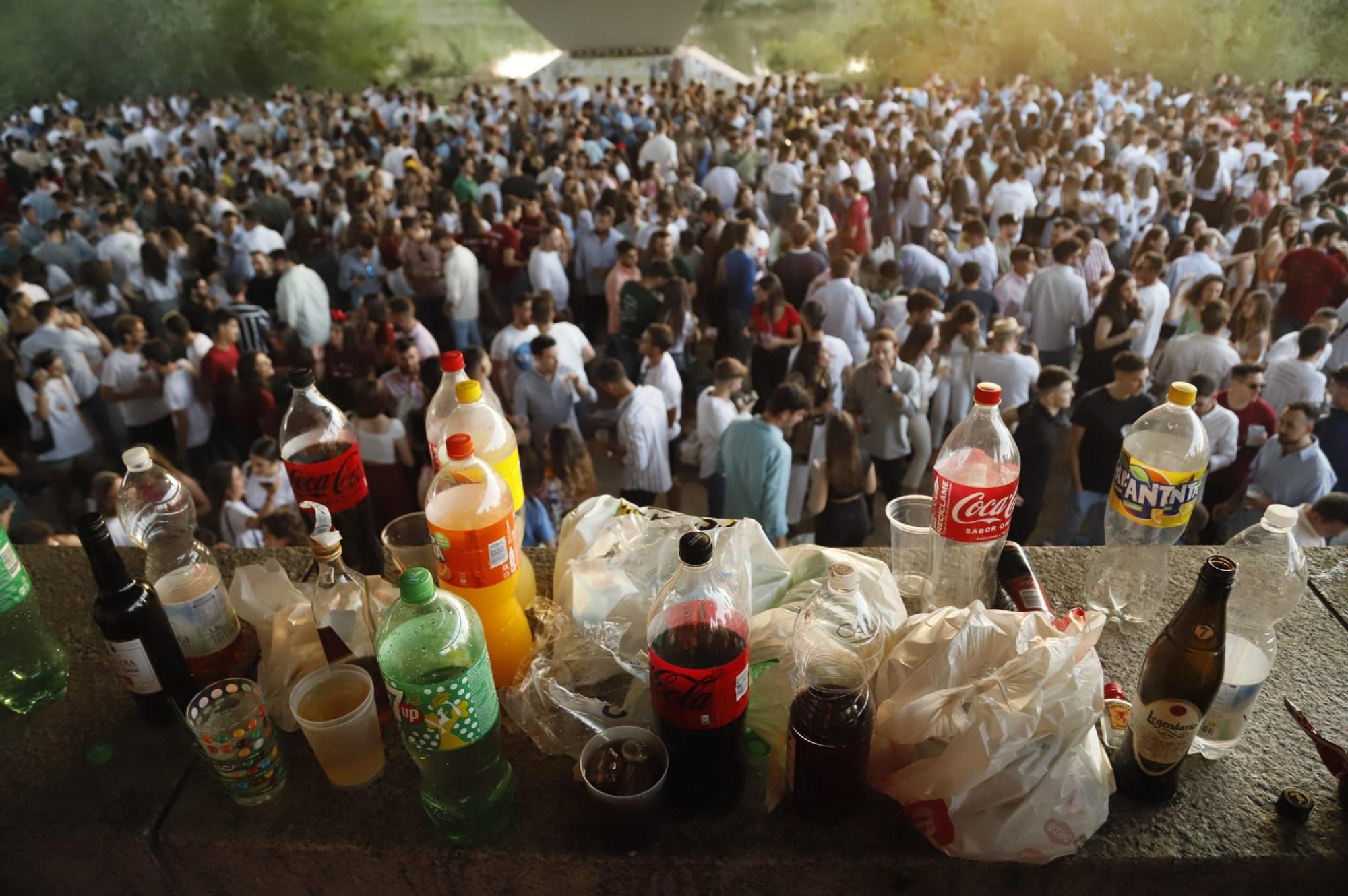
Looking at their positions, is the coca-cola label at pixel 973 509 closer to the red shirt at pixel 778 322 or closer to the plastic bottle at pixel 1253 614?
the plastic bottle at pixel 1253 614

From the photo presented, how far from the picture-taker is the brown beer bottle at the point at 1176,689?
53.2 inches

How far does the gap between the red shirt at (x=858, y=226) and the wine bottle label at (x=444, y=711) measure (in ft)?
25.5

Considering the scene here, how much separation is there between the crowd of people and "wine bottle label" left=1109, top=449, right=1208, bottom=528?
5.51ft

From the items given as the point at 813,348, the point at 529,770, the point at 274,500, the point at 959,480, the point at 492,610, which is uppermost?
the point at 959,480

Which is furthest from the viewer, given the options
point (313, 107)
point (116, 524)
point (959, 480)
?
point (313, 107)

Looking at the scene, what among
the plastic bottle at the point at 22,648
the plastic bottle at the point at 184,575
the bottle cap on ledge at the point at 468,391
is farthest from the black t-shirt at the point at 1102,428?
the plastic bottle at the point at 22,648

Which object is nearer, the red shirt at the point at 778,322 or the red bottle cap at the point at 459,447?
the red bottle cap at the point at 459,447

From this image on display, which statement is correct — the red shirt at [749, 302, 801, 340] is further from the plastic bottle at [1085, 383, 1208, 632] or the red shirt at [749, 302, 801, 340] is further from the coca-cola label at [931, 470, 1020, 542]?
the coca-cola label at [931, 470, 1020, 542]

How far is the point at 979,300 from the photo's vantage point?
590 cm

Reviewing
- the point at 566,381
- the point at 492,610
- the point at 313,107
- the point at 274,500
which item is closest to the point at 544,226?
the point at 566,381

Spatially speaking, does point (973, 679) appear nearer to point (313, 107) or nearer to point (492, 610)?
point (492, 610)

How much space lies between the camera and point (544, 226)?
22.5 ft

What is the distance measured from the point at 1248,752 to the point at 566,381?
3.85m

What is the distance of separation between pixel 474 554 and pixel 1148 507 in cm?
137
